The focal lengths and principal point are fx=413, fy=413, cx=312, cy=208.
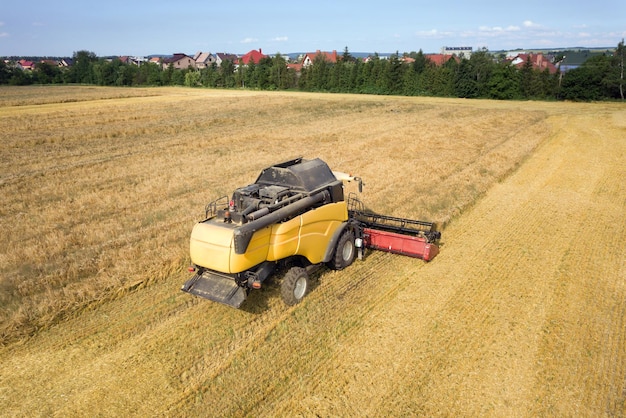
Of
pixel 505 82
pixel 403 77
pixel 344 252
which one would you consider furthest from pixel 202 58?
pixel 344 252

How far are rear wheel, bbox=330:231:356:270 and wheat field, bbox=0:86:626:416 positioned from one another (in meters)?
0.24

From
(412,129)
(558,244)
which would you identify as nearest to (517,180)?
(558,244)

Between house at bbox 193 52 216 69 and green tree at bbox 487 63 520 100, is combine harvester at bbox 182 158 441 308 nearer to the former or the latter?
green tree at bbox 487 63 520 100

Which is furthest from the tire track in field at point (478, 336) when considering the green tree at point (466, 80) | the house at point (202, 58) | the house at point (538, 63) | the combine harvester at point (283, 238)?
the house at point (202, 58)

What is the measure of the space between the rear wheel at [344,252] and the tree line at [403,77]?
51.6 m

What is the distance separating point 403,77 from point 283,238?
192ft

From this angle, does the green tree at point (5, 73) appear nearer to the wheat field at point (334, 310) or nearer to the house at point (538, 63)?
the wheat field at point (334, 310)

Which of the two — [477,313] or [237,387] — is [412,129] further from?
[237,387]

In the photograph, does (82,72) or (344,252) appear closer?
(344,252)

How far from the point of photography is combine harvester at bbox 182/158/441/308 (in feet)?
21.4

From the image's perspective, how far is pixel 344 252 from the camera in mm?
8734

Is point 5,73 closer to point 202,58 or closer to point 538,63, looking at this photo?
point 202,58

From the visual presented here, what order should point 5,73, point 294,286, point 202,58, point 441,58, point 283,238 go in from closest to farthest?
point 283,238
point 294,286
point 5,73
point 441,58
point 202,58

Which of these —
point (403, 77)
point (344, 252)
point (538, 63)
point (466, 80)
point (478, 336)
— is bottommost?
point (478, 336)
